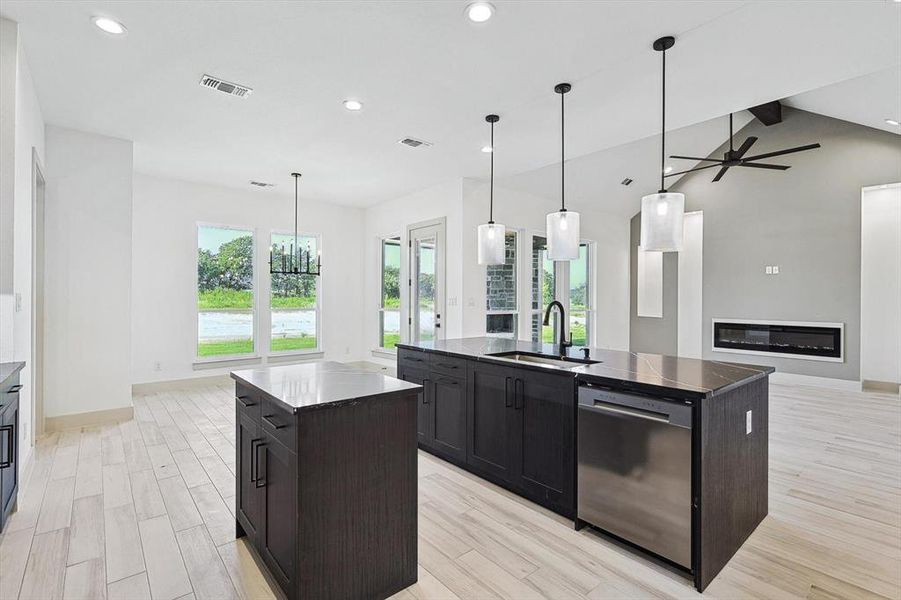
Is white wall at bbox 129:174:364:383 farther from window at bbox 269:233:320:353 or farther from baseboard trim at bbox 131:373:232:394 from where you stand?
window at bbox 269:233:320:353

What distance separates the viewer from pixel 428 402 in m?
3.60

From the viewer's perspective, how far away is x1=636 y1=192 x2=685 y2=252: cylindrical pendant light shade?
8.67 feet

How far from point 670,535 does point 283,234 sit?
6.68m

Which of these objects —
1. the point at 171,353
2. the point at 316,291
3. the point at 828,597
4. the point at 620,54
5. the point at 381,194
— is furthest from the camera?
the point at 316,291

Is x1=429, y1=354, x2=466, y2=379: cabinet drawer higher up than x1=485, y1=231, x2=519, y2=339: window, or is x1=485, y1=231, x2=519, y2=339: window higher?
x1=485, y1=231, x2=519, y2=339: window

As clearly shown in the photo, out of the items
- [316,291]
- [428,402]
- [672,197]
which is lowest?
[428,402]

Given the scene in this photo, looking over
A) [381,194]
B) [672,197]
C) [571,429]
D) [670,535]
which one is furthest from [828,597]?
[381,194]

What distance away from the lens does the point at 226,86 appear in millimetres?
3391

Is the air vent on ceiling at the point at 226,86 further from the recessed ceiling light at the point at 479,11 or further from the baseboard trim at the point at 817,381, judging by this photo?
the baseboard trim at the point at 817,381

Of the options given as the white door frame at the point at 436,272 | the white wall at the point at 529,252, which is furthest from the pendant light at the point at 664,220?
the white door frame at the point at 436,272

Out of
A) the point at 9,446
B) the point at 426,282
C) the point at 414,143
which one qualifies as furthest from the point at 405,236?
the point at 9,446

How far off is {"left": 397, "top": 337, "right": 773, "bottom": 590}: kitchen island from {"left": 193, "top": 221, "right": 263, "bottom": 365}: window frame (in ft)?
15.5

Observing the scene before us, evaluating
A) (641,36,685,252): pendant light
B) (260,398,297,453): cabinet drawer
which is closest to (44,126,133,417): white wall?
(260,398,297,453): cabinet drawer

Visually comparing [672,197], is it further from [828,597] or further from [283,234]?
[283,234]
